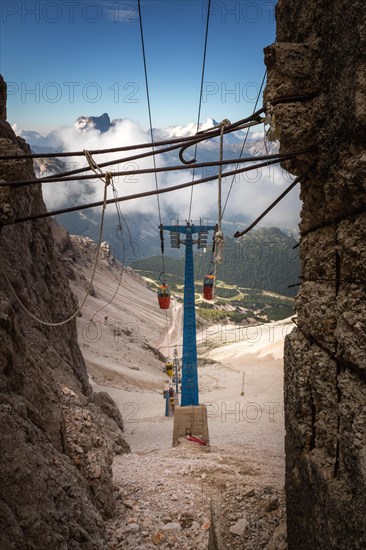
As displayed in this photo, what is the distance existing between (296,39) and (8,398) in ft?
16.7

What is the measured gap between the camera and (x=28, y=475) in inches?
156

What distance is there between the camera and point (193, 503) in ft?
22.9

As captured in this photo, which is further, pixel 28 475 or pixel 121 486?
pixel 121 486

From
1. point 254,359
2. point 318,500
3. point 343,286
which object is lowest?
point 254,359

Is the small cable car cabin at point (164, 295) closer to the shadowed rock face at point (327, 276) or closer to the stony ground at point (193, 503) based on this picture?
the stony ground at point (193, 503)

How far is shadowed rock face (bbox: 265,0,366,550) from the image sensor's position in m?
2.52

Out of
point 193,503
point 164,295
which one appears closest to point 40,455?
point 193,503

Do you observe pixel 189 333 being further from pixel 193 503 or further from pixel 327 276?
pixel 327 276

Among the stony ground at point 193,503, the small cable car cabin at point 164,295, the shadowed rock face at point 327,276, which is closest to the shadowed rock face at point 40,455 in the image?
the stony ground at point 193,503

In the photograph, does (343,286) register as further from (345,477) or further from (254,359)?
(254,359)

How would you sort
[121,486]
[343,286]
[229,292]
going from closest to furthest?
[343,286]
[121,486]
[229,292]

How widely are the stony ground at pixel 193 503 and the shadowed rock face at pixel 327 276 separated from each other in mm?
1019

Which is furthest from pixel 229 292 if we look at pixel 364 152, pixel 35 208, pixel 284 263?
pixel 364 152

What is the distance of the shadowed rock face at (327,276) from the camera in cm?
252
